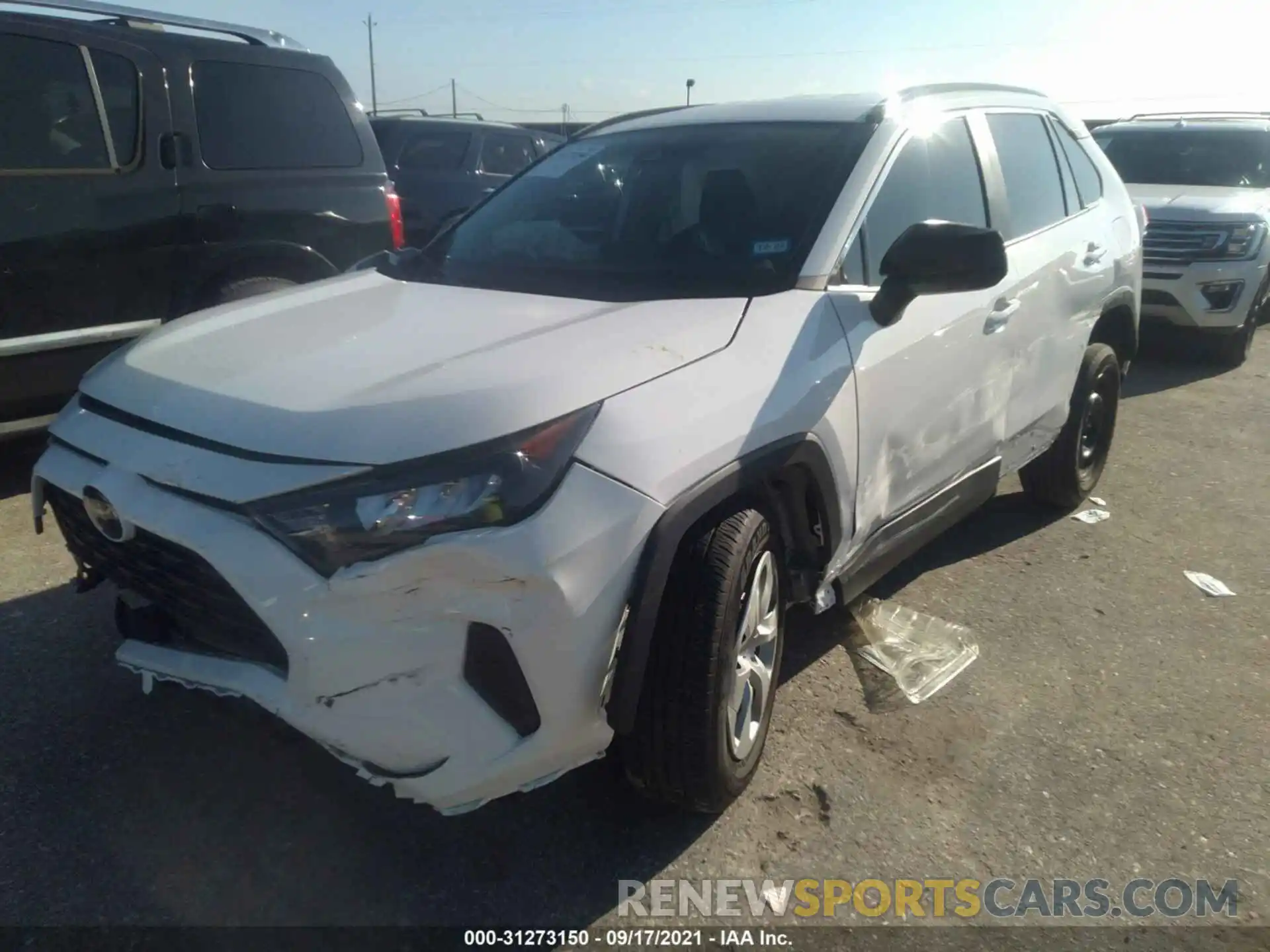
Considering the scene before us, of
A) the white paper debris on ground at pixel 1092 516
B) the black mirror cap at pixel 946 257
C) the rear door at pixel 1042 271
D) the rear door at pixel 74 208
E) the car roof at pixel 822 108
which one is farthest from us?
the white paper debris on ground at pixel 1092 516

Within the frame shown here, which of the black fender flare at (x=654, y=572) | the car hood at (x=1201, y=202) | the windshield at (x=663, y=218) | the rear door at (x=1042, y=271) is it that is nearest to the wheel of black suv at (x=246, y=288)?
the windshield at (x=663, y=218)

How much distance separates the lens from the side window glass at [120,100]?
15.4 feet

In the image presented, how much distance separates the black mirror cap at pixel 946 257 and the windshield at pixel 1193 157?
740cm

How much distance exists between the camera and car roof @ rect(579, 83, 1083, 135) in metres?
3.34

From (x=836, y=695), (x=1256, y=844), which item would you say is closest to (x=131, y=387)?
(x=836, y=695)

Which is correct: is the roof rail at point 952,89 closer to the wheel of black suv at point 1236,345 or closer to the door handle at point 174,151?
the door handle at point 174,151

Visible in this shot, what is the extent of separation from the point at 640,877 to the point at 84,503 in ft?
4.99

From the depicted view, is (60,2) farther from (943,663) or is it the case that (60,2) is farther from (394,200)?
(943,663)

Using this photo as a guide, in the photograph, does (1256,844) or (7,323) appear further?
(7,323)

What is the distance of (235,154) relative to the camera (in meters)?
5.10

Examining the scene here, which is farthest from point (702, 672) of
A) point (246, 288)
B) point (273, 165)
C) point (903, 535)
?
point (273, 165)

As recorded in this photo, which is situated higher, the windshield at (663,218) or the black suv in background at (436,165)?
the windshield at (663,218)

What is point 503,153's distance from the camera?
37.7 ft

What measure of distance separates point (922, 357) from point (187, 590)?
207cm
